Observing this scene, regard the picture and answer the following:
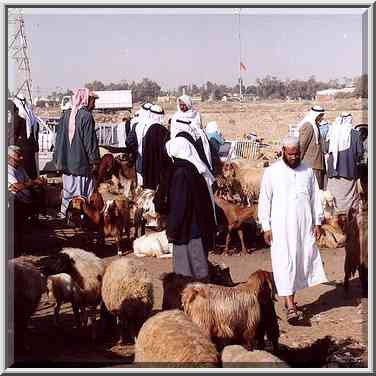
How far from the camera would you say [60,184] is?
8711 millimetres

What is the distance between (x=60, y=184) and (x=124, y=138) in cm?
231

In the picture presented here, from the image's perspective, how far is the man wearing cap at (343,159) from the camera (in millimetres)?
10094

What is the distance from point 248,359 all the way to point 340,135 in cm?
606

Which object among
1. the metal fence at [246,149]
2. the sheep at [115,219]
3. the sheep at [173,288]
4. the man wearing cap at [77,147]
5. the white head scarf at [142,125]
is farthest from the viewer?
the metal fence at [246,149]

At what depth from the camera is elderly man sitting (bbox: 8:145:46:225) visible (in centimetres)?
688

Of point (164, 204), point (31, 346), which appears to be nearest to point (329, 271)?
point (164, 204)

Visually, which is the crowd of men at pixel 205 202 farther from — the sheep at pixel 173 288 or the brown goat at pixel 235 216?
the brown goat at pixel 235 216

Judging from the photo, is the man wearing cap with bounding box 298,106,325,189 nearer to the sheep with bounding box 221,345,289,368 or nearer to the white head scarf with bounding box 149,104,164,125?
the white head scarf with bounding box 149,104,164,125

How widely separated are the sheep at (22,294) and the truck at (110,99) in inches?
74.0

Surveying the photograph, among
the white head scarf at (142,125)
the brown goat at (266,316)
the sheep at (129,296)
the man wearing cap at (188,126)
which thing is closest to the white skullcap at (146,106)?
the white head scarf at (142,125)

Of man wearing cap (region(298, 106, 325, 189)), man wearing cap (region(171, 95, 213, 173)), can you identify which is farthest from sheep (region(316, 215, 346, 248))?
man wearing cap (region(171, 95, 213, 173))

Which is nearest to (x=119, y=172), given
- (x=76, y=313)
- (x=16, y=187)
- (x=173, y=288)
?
(x=16, y=187)

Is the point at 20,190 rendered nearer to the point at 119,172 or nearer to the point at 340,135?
the point at 119,172

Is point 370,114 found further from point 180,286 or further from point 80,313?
point 80,313
